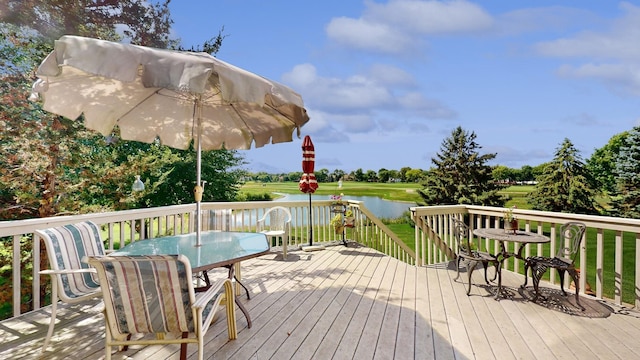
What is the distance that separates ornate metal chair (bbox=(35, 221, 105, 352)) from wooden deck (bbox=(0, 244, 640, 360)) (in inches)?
16.4

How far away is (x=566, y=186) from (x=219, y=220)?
1004 inches

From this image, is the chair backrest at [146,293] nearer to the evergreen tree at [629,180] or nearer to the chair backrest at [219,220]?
the chair backrest at [219,220]

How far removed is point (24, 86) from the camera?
8.18 m

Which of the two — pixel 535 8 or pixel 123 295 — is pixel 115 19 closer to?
pixel 123 295

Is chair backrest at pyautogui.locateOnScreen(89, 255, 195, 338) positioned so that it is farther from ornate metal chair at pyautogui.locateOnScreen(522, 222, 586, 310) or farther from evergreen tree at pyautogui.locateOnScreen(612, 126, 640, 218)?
evergreen tree at pyautogui.locateOnScreen(612, 126, 640, 218)

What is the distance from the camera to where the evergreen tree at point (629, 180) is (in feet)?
58.0

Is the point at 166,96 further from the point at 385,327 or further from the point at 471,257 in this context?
the point at 471,257

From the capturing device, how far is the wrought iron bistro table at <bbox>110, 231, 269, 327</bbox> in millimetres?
2531

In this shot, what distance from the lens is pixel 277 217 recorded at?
18.6 feet

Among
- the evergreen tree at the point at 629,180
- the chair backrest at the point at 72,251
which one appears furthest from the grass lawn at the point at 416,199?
the chair backrest at the point at 72,251

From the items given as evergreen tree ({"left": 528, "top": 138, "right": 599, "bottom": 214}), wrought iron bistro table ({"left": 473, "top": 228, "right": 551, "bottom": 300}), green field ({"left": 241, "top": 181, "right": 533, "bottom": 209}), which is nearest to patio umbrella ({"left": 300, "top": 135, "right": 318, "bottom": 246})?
wrought iron bistro table ({"left": 473, "top": 228, "right": 551, "bottom": 300})

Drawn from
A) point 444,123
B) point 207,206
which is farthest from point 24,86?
point 444,123

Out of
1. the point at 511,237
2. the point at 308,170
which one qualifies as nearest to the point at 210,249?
the point at 511,237

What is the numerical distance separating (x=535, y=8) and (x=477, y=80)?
9.28ft
